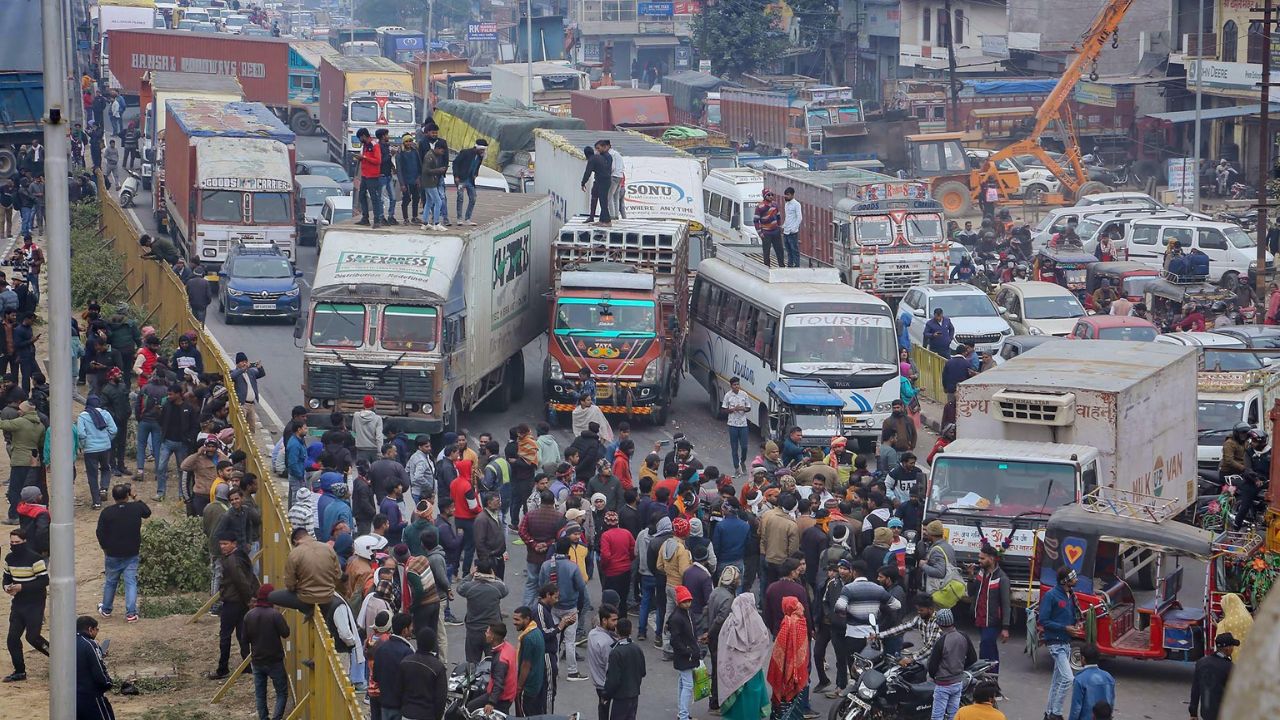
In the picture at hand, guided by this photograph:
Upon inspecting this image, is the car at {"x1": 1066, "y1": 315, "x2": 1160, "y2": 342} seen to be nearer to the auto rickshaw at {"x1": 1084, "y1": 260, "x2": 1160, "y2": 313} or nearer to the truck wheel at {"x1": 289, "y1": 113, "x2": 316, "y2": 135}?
the auto rickshaw at {"x1": 1084, "y1": 260, "x2": 1160, "y2": 313}

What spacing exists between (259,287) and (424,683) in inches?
978

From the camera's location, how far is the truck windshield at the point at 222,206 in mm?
37375

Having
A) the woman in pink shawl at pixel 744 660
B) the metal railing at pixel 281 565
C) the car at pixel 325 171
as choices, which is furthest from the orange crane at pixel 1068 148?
the woman in pink shawl at pixel 744 660

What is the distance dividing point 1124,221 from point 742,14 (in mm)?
51088

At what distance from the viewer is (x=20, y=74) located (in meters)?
24.0

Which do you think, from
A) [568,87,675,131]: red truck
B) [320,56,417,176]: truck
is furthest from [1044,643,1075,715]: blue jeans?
[568,87,675,131]: red truck

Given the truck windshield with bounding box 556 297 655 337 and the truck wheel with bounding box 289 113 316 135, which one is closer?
the truck windshield with bounding box 556 297 655 337

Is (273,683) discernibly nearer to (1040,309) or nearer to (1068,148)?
(1040,309)

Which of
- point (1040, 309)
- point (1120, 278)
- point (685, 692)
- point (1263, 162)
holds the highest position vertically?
point (1263, 162)

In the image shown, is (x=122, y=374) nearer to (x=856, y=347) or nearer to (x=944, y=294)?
(x=856, y=347)

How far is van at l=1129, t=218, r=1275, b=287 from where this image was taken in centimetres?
3806

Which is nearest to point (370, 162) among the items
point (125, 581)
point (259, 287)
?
point (259, 287)

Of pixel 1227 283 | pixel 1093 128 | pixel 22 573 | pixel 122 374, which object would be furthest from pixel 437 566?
pixel 1093 128

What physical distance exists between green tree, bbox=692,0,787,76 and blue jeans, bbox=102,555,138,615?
74.2 m
